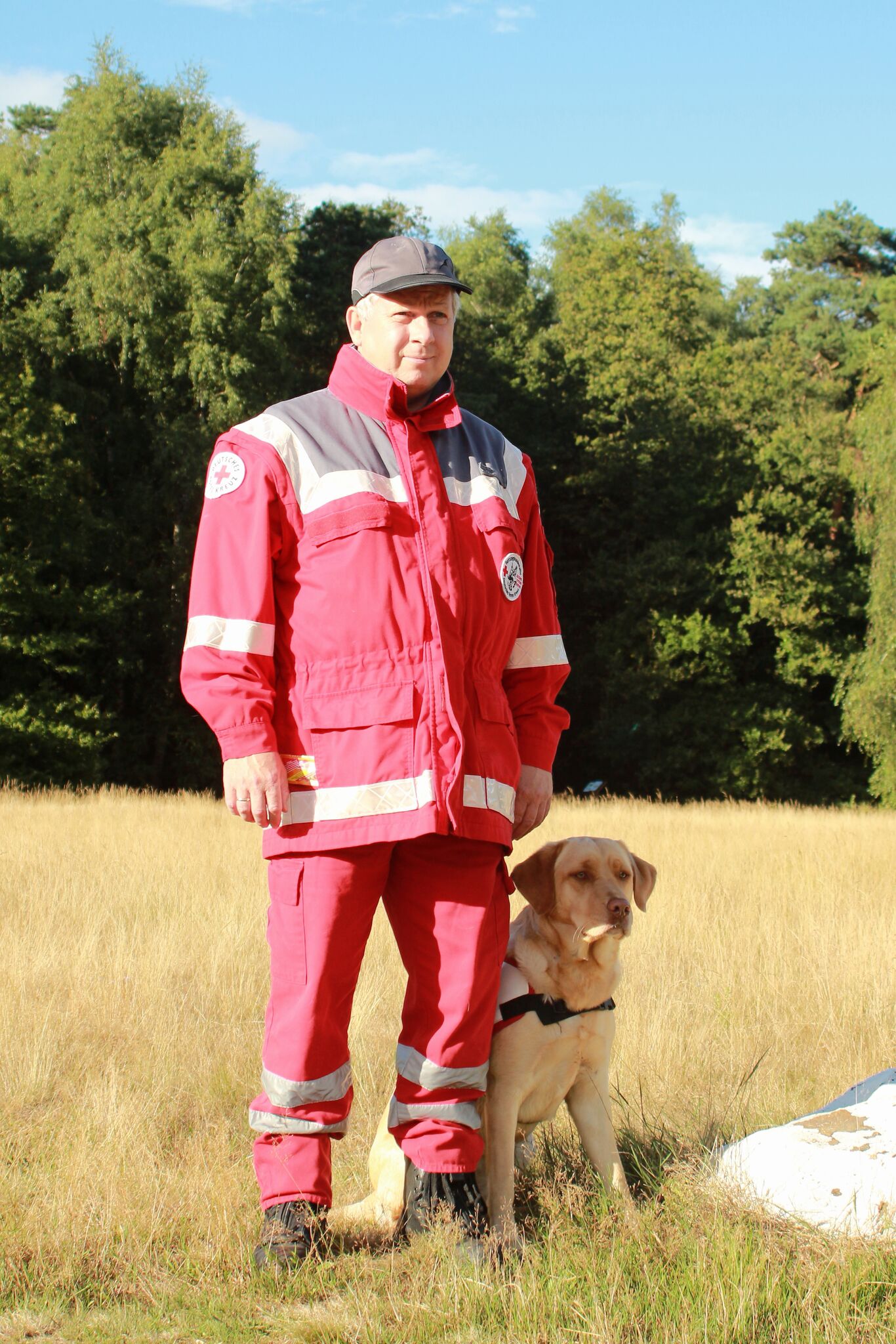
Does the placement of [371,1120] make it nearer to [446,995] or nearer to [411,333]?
[446,995]

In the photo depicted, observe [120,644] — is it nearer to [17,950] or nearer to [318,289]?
[318,289]

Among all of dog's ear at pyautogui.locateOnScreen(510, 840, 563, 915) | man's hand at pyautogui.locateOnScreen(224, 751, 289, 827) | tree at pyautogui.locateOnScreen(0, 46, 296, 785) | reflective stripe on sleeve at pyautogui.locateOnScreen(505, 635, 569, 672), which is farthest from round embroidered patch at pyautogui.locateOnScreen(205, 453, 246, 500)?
tree at pyautogui.locateOnScreen(0, 46, 296, 785)

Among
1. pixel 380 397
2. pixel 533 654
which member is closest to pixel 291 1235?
pixel 533 654

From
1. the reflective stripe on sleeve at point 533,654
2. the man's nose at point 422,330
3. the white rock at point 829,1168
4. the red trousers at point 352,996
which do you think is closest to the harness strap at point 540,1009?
the red trousers at point 352,996

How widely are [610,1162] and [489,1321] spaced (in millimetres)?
645

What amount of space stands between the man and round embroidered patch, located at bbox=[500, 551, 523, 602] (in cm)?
1

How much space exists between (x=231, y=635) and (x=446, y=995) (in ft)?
3.16

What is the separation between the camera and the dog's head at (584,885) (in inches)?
119

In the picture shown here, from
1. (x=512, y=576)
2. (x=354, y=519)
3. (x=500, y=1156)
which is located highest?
(x=354, y=519)

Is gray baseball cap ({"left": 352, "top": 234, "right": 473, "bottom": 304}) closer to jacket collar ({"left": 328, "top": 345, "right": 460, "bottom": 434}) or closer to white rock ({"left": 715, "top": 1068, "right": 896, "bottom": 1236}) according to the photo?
jacket collar ({"left": 328, "top": 345, "right": 460, "bottom": 434})

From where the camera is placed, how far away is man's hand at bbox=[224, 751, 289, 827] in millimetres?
2688

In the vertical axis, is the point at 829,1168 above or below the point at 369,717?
below

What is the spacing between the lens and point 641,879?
3268 mm

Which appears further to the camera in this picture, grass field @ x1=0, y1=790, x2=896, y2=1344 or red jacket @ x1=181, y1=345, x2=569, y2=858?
red jacket @ x1=181, y1=345, x2=569, y2=858
